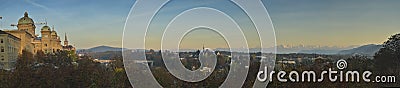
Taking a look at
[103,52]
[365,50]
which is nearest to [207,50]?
[103,52]

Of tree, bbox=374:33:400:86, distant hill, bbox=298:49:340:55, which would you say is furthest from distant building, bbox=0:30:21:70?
tree, bbox=374:33:400:86

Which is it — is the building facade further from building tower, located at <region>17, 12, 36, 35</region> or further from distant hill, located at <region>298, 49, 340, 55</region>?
distant hill, located at <region>298, 49, 340, 55</region>

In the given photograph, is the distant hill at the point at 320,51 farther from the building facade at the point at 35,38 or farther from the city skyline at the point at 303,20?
the building facade at the point at 35,38

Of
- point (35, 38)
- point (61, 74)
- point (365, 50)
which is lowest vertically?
point (61, 74)

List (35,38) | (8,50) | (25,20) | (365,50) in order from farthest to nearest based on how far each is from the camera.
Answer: (365,50) < (35,38) < (25,20) < (8,50)

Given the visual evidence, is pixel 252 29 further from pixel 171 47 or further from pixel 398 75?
pixel 398 75

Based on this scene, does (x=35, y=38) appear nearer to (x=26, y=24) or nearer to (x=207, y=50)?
(x=26, y=24)

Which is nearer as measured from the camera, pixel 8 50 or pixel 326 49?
pixel 8 50

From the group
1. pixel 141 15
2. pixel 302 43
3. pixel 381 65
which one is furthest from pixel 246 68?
pixel 381 65
